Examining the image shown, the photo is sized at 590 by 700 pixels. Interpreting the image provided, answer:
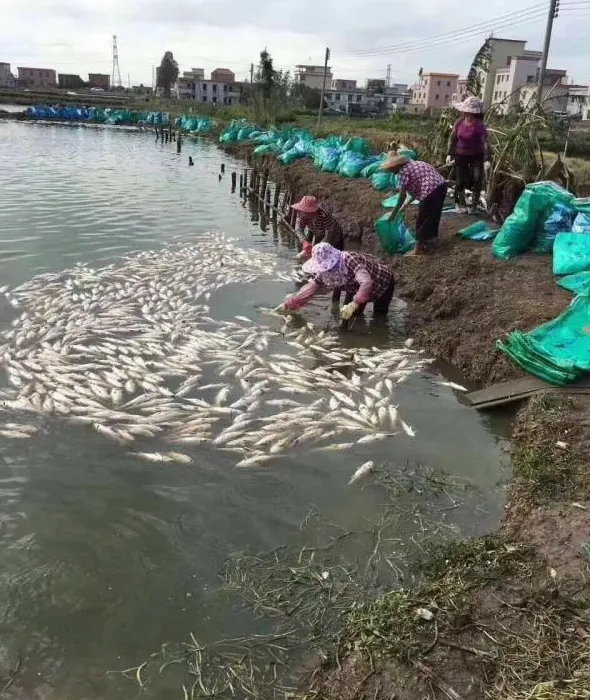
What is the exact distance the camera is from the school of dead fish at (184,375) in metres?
5.77

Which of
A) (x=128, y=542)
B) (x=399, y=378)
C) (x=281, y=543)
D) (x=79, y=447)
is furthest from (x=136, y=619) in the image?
(x=399, y=378)

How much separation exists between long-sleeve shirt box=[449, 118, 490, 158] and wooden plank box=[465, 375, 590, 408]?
6.19m

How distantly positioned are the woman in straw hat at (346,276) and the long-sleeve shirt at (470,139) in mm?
3982

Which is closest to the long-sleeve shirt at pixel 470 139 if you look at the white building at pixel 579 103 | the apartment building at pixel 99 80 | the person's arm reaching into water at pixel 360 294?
the person's arm reaching into water at pixel 360 294

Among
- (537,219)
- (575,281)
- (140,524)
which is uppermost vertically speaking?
(537,219)

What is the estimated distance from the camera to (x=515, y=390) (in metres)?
6.31

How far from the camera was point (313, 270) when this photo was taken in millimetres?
8109

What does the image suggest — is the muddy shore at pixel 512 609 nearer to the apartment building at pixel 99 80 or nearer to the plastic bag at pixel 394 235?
the plastic bag at pixel 394 235

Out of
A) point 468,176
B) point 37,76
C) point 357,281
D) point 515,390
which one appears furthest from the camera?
point 37,76

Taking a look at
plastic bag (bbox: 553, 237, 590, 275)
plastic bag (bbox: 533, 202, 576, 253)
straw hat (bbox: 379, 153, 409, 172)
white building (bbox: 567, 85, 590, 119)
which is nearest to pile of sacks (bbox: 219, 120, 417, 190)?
straw hat (bbox: 379, 153, 409, 172)

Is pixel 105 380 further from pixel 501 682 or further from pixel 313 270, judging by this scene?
pixel 501 682

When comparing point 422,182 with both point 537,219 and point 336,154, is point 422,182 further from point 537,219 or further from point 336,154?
point 336,154

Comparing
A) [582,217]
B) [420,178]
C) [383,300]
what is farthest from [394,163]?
[582,217]

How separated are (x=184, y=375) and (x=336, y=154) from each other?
48.8 ft
